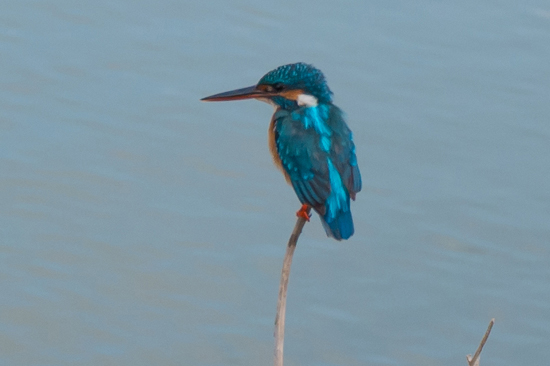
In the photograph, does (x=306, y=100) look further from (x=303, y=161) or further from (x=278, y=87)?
(x=303, y=161)

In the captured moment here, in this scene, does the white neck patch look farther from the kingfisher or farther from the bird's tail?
the bird's tail

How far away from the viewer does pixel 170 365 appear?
15.5 ft

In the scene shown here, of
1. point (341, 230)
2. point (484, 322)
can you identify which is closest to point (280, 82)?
point (341, 230)

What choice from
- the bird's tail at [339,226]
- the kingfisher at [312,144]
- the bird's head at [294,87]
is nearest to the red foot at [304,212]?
the kingfisher at [312,144]

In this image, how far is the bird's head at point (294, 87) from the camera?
12.8 feet

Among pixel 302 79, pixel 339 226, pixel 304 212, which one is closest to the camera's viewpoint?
pixel 339 226

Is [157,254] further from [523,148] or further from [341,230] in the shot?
[523,148]

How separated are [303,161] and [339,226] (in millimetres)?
321

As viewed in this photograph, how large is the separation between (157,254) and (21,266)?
0.63m

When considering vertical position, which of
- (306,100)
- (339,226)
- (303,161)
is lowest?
(339,226)

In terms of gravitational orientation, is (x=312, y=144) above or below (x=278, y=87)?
below

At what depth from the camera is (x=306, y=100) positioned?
3.91 meters

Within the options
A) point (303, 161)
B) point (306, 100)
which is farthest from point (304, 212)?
point (306, 100)

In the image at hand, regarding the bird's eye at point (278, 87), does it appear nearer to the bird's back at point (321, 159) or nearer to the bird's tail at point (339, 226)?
the bird's back at point (321, 159)
